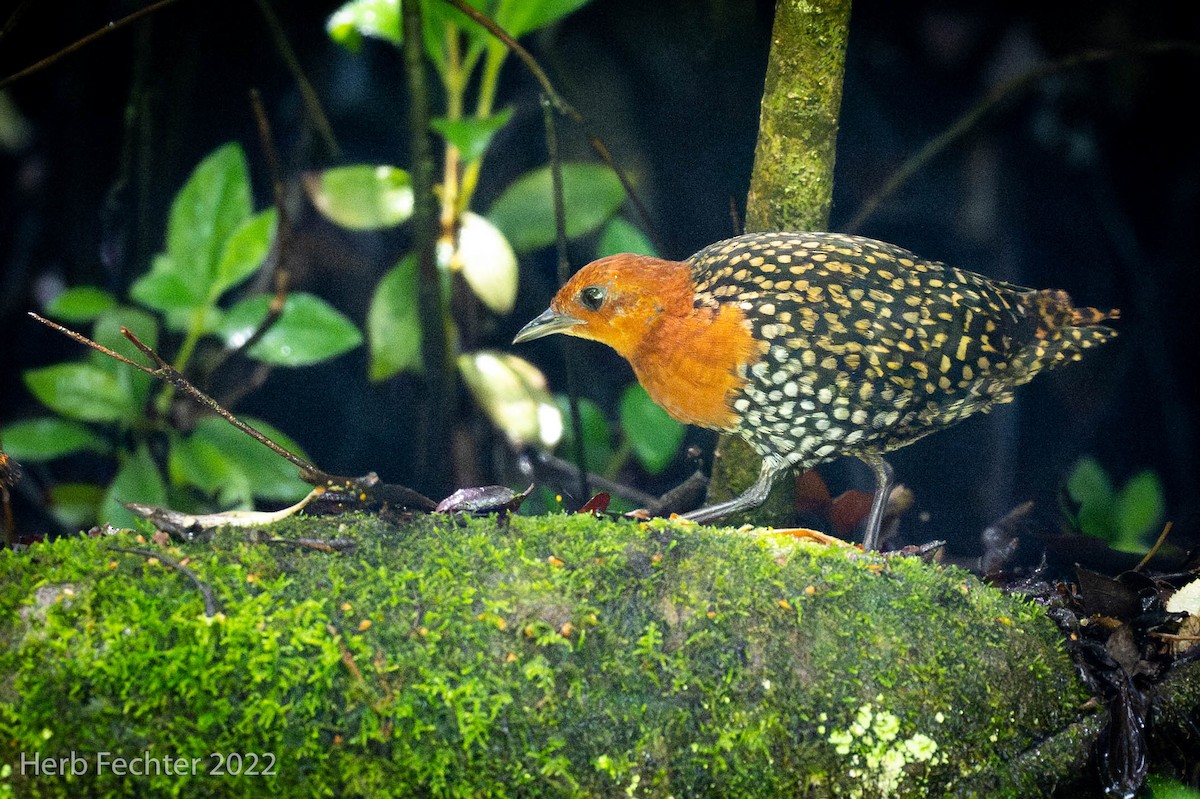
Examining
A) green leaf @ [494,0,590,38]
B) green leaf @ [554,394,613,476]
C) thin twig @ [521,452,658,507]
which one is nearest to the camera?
green leaf @ [494,0,590,38]

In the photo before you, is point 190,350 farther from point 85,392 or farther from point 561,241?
point 561,241

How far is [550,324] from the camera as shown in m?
2.42

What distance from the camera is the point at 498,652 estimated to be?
1.66 metres

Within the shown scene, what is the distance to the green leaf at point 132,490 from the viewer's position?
2975mm

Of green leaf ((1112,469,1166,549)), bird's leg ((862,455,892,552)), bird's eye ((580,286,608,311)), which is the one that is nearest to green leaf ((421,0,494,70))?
bird's eye ((580,286,608,311))

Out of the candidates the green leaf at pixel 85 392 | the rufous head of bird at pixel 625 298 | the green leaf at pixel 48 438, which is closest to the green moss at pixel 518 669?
the rufous head of bird at pixel 625 298

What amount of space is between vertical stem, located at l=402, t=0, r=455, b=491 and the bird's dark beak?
0.71 m

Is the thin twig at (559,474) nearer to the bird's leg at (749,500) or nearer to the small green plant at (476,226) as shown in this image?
the small green plant at (476,226)

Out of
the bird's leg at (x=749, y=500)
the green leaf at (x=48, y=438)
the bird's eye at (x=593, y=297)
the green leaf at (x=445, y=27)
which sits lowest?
the green leaf at (x=48, y=438)

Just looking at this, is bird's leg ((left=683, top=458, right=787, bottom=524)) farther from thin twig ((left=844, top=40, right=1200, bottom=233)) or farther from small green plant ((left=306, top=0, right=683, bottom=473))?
thin twig ((left=844, top=40, right=1200, bottom=233))

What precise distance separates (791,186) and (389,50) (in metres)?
1.75

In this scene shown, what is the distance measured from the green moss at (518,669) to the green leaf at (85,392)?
1449 millimetres

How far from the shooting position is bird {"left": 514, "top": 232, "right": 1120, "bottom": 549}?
2201mm

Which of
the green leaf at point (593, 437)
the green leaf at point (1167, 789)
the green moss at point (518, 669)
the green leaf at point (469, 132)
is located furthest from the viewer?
the green leaf at point (593, 437)
